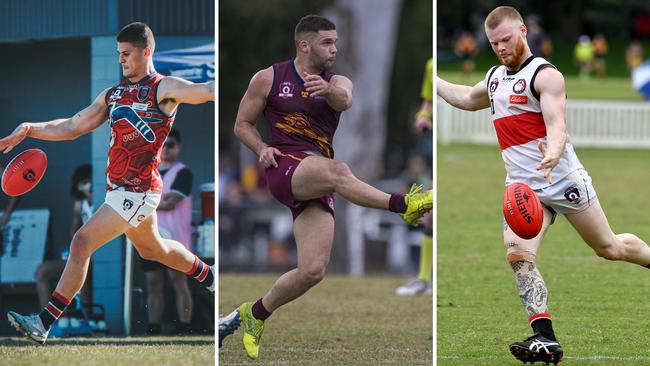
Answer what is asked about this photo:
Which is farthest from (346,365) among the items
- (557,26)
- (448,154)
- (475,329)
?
(557,26)

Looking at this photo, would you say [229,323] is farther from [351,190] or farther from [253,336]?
[351,190]

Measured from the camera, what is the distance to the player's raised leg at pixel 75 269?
28.4 ft

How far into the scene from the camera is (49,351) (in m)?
8.59

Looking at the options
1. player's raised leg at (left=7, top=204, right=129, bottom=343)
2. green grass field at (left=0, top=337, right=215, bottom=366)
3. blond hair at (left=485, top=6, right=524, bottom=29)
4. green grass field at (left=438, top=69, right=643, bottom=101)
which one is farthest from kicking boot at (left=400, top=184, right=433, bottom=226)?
green grass field at (left=438, top=69, right=643, bottom=101)

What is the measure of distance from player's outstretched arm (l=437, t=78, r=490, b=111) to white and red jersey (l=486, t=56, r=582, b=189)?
291mm

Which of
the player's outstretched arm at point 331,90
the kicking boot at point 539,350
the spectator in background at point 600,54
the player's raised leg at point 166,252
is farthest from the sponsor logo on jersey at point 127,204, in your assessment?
the spectator in background at point 600,54

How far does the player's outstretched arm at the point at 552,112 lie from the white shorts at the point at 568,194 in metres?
0.27

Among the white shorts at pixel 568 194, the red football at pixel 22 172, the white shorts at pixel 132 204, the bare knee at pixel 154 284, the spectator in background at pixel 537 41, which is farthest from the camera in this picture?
the spectator in background at pixel 537 41

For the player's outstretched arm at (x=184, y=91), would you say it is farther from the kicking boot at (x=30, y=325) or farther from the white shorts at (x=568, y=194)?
the white shorts at (x=568, y=194)

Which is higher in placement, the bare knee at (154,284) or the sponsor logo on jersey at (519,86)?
the sponsor logo on jersey at (519,86)

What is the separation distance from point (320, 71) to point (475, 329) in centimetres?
226

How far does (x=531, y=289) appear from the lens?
7621 mm

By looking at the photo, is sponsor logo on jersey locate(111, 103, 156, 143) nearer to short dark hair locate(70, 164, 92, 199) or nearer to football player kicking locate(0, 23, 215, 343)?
football player kicking locate(0, 23, 215, 343)

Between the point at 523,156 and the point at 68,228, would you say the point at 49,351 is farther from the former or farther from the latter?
the point at 523,156
